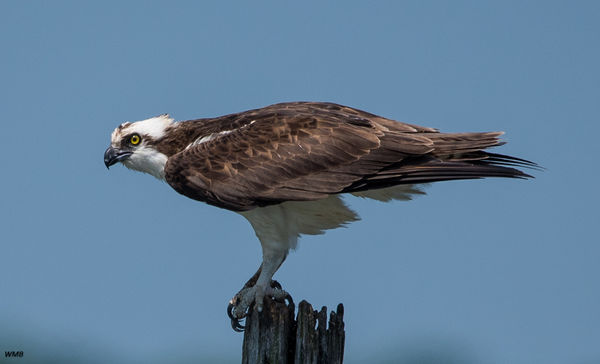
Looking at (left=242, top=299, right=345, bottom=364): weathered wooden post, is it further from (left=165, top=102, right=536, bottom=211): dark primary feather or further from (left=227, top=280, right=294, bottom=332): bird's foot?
(left=165, top=102, right=536, bottom=211): dark primary feather

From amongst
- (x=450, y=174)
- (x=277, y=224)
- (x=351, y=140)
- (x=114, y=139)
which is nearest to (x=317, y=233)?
(x=277, y=224)

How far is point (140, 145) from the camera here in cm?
966

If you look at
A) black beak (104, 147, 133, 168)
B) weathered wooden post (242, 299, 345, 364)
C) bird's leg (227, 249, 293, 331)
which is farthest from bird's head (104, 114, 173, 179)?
weathered wooden post (242, 299, 345, 364)

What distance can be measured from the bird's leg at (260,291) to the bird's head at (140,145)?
1.67 metres

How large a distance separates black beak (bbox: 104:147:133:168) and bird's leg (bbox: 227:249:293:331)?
7.10 ft

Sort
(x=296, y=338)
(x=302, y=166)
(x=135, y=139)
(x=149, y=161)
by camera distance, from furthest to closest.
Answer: (x=135, y=139)
(x=149, y=161)
(x=302, y=166)
(x=296, y=338)

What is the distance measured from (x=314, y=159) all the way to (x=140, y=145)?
2.29 m

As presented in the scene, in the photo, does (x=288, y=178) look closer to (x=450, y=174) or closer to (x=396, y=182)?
(x=396, y=182)

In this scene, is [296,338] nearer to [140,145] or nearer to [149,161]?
[149,161]

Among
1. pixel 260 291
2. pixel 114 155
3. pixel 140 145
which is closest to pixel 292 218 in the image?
pixel 260 291

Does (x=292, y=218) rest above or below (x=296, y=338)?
above

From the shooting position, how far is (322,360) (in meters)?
7.27

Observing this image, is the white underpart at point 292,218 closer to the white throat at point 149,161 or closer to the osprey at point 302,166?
the osprey at point 302,166

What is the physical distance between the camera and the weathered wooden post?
729 centimetres
